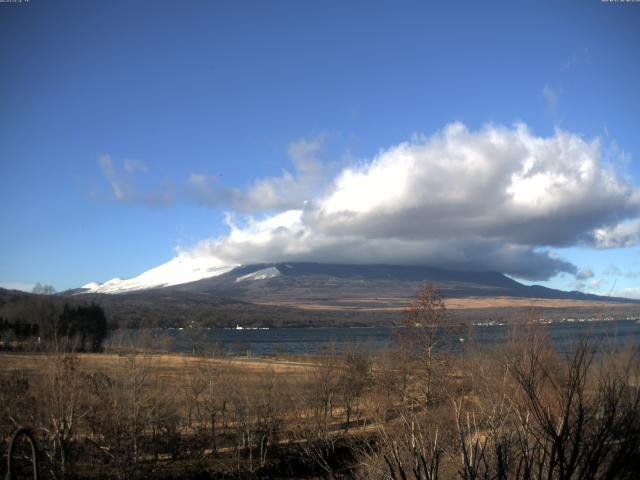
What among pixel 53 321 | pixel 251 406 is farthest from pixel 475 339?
pixel 53 321

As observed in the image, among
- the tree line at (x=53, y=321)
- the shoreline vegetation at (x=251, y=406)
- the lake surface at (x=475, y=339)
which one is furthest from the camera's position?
the tree line at (x=53, y=321)

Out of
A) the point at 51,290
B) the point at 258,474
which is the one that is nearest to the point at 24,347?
the point at 258,474

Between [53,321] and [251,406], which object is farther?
[53,321]

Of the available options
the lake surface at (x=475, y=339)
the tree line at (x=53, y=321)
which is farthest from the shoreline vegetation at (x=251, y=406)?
the tree line at (x=53, y=321)

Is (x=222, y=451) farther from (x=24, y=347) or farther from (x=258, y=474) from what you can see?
(x=24, y=347)

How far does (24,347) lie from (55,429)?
131 ft

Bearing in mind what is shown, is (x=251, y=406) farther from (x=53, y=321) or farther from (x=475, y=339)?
(x=53, y=321)

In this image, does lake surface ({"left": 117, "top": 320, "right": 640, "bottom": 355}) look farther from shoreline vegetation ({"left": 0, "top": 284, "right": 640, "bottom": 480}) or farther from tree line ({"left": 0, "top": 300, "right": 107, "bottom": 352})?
tree line ({"left": 0, "top": 300, "right": 107, "bottom": 352})

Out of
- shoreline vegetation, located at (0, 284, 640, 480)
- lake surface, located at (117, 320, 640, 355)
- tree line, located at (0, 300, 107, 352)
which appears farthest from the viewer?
tree line, located at (0, 300, 107, 352)

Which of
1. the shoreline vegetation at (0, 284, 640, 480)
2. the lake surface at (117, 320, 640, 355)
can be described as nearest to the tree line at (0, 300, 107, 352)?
the lake surface at (117, 320, 640, 355)

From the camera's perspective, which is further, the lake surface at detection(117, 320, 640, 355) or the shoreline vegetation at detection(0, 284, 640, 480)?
the shoreline vegetation at detection(0, 284, 640, 480)

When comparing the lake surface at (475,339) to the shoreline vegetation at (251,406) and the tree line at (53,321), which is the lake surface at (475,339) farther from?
the tree line at (53,321)

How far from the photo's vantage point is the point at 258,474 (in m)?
34.7

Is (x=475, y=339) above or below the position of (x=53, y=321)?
above
